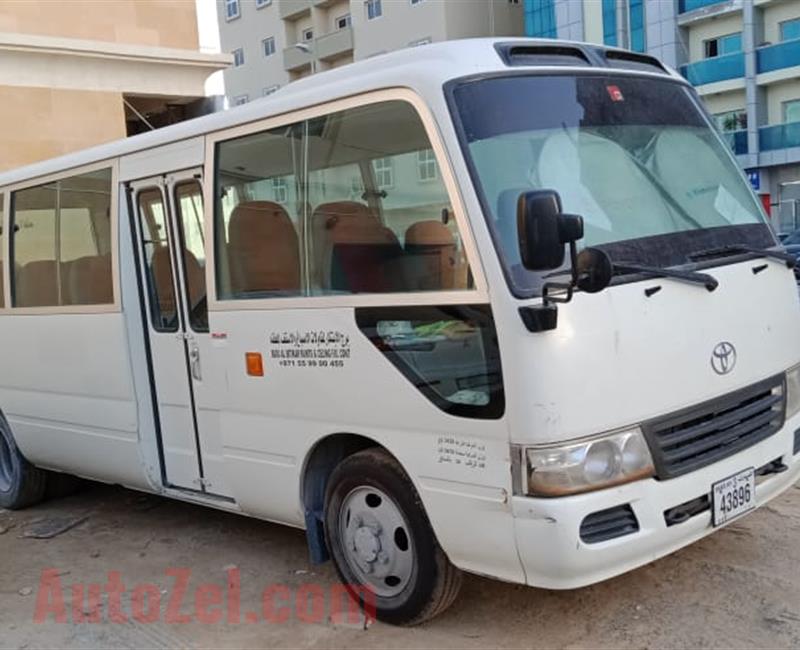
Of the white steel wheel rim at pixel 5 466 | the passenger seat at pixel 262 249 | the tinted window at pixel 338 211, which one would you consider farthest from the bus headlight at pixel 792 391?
the white steel wheel rim at pixel 5 466

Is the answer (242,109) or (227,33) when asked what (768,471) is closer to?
(242,109)

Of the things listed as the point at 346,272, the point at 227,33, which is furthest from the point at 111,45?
the point at 227,33

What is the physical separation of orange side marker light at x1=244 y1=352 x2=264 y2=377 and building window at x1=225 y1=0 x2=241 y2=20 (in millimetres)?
50273

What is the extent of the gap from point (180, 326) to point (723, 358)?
2964 millimetres

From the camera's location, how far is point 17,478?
693 cm

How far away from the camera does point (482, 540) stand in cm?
360

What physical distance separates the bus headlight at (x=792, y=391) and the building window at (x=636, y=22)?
3414cm

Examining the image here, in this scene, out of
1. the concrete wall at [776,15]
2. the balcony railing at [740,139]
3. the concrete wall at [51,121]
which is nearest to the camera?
the concrete wall at [51,121]

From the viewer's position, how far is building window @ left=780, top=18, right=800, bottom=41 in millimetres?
32938

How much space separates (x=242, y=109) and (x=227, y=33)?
5043 cm

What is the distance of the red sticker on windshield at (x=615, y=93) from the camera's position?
159 inches

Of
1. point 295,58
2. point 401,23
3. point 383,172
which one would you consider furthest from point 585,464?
point 295,58

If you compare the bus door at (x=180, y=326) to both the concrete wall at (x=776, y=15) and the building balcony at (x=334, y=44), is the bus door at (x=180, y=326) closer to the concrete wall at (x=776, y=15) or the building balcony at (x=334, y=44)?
the concrete wall at (x=776, y=15)

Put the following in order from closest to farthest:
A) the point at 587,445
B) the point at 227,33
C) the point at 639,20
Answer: the point at 587,445, the point at 639,20, the point at 227,33
